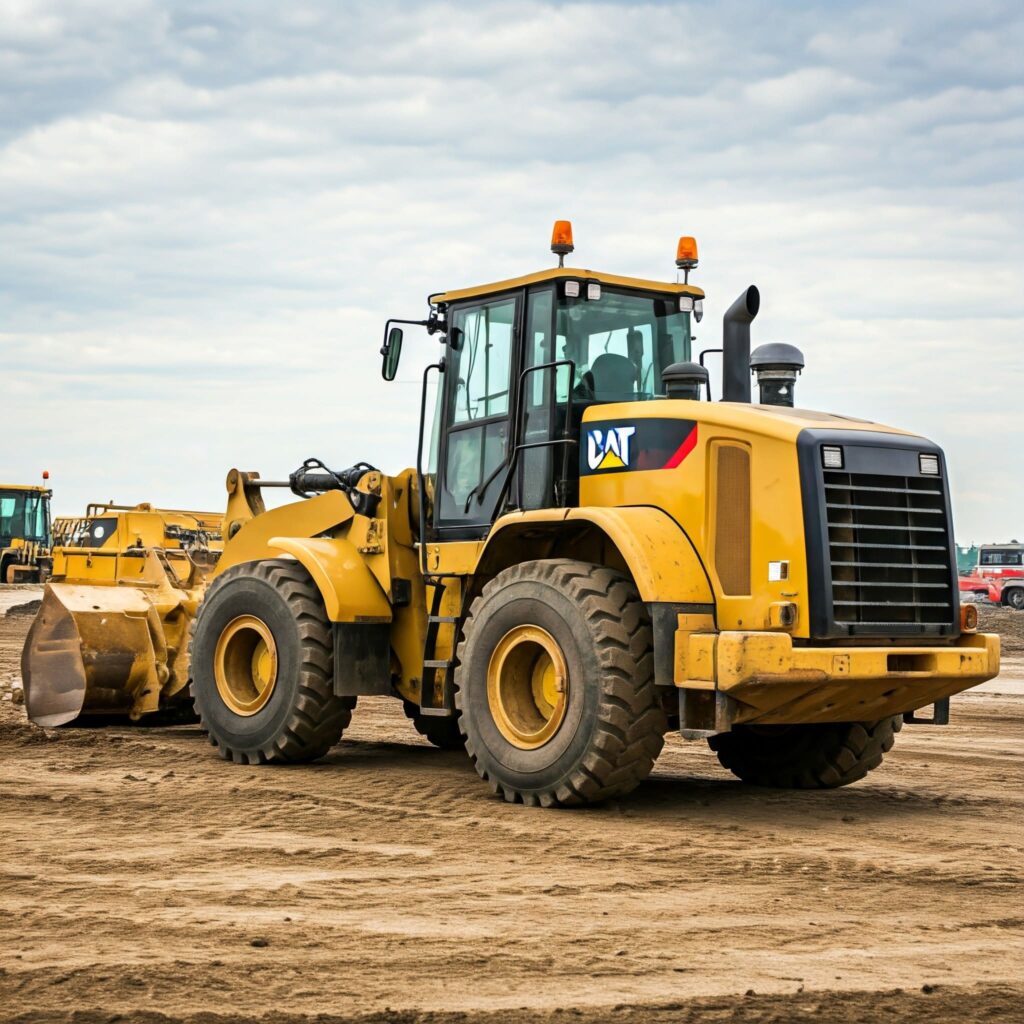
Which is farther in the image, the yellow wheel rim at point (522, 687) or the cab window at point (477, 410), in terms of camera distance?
the cab window at point (477, 410)

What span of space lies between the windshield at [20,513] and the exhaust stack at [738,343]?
38.3 m

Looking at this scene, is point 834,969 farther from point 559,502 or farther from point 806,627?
point 559,502

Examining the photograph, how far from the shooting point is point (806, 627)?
27.1 ft

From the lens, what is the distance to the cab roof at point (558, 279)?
973cm

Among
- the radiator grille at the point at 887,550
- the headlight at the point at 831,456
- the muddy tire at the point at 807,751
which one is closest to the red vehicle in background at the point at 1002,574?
the muddy tire at the point at 807,751

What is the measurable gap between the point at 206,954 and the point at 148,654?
763 centimetres

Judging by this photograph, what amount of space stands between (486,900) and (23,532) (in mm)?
41293

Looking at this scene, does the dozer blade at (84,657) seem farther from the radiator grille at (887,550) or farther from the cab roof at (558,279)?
the radiator grille at (887,550)

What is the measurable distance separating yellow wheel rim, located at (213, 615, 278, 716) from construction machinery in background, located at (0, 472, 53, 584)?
3503cm

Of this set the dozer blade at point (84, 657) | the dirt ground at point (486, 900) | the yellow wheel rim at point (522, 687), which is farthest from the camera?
the dozer blade at point (84, 657)

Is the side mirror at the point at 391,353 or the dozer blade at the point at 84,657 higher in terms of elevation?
the side mirror at the point at 391,353

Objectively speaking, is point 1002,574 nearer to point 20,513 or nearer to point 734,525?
point 20,513

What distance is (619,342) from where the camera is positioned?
10023 mm

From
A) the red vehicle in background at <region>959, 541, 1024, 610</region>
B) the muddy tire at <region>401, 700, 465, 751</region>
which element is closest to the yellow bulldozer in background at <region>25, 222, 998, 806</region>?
the muddy tire at <region>401, 700, 465, 751</region>
